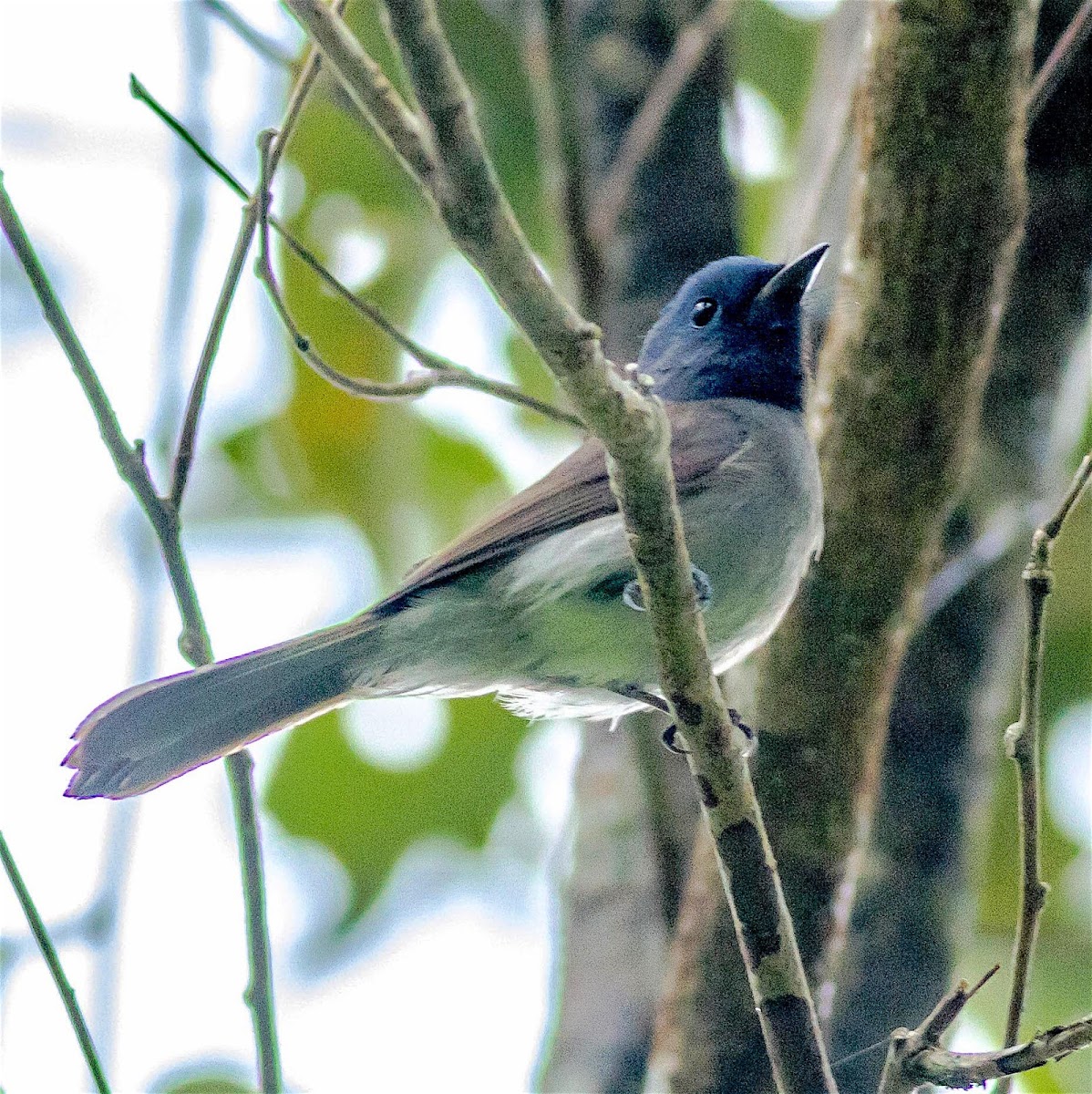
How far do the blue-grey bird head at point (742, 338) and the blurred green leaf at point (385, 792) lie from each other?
1.62 meters

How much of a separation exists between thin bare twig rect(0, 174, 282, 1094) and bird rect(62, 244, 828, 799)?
33.0 inches

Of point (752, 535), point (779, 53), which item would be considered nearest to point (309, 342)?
point (752, 535)

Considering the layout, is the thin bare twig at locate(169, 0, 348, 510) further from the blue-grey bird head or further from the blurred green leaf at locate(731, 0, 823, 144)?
the blurred green leaf at locate(731, 0, 823, 144)

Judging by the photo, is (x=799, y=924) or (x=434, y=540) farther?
(x=434, y=540)

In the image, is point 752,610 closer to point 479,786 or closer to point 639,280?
point 479,786

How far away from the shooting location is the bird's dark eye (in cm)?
488

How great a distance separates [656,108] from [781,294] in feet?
4.43

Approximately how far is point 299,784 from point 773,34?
155 inches

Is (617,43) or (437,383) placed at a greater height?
(617,43)

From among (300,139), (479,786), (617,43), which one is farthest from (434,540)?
(617,43)

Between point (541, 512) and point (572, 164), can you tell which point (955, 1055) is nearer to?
point (541, 512)

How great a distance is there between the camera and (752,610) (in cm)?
392

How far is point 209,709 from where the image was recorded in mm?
3703

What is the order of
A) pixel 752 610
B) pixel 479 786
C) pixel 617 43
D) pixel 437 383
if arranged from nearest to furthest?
pixel 437 383 → pixel 752 610 → pixel 479 786 → pixel 617 43
